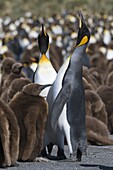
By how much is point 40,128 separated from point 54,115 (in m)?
A: 0.28

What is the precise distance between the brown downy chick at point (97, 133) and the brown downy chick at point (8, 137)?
6.86 ft

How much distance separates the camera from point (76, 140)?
24.8 ft

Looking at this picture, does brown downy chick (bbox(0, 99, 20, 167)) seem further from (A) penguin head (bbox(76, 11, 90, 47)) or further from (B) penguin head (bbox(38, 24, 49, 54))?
(B) penguin head (bbox(38, 24, 49, 54))

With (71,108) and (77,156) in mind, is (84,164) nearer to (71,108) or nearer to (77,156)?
(77,156)

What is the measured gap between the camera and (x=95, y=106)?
32.0ft

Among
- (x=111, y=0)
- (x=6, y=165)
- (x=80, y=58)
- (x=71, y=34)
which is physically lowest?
(x=6, y=165)

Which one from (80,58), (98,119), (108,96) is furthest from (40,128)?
(108,96)

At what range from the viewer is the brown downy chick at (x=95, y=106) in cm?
960

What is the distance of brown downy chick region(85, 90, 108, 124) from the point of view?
9.60 meters

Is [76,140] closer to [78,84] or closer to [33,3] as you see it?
[78,84]

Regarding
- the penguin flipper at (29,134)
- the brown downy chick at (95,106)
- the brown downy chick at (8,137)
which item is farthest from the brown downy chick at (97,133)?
the brown downy chick at (8,137)

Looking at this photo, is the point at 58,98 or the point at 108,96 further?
the point at 108,96

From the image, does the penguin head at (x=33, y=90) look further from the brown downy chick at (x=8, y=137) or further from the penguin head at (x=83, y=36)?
the penguin head at (x=83, y=36)

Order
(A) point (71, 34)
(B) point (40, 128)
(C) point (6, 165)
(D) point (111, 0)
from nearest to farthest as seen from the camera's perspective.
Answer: (C) point (6, 165) → (B) point (40, 128) → (A) point (71, 34) → (D) point (111, 0)
